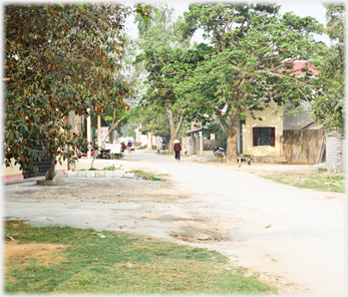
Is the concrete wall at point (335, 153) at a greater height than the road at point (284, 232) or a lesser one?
greater

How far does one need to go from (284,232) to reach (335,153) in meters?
15.3

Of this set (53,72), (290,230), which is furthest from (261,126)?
(53,72)

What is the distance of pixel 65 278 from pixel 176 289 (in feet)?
4.49

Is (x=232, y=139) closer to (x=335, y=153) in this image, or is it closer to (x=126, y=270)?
(x=335, y=153)

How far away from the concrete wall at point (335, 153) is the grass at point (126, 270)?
55.6 feet

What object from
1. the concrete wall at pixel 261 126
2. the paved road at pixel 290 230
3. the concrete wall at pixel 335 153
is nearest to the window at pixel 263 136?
the concrete wall at pixel 261 126

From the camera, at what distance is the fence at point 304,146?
3011 cm

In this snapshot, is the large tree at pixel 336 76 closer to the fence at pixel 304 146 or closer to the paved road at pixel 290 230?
the paved road at pixel 290 230

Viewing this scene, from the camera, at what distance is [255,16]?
2894cm

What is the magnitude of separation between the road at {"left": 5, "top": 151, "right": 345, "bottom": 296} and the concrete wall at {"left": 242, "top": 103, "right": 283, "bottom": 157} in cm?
1863

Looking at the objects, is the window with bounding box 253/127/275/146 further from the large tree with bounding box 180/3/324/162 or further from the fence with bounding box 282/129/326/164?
the large tree with bounding box 180/3/324/162

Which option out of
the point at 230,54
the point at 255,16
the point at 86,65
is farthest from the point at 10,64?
the point at 255,16

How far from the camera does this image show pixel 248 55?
2902cm

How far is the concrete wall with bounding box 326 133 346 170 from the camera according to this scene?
72.5 feet
